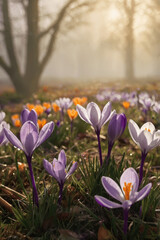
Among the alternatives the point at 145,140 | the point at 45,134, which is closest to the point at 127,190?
the point at 145,140

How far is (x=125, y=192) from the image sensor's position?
94 cm

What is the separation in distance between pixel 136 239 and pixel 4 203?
749 mm

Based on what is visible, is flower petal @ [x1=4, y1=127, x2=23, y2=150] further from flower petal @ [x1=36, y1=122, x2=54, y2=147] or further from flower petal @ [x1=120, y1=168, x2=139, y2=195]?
flower petal @ [x1=120, y1=168, x2=139, y2=195]

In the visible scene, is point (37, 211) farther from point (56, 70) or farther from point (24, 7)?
point (56, 70)

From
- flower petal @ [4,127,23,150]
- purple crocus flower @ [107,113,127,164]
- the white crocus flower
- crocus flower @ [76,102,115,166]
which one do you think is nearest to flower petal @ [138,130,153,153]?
the white crocus flower

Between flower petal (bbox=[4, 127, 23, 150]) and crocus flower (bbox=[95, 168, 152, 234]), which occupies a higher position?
flower petal (bbox=[4, 127, 23, 150])

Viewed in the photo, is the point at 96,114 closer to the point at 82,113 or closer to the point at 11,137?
the point at 82,113

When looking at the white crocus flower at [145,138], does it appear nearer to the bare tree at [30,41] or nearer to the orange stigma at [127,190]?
the orange stigma at [127,190]

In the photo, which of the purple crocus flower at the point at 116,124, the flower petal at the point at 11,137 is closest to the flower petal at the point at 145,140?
the purple crocus flower at the point at 116,124

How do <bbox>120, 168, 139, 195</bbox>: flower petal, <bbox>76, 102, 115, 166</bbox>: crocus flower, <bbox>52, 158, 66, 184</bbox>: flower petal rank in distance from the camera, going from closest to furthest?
<bbox>120, 168, 139, 195</bbox>: flower petal → <bbox>52, 158, 66, 184</bbox>: flower petal → <bbox>76, 102, 115, 166</bbox>: crocus flower

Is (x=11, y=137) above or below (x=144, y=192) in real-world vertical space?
above

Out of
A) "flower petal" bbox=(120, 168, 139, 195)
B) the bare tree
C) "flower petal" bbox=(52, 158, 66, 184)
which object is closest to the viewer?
"flower petal" bbox=(120, 168, 139, 195)

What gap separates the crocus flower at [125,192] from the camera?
86cm

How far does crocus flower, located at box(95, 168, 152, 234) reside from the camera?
0.86 metres
